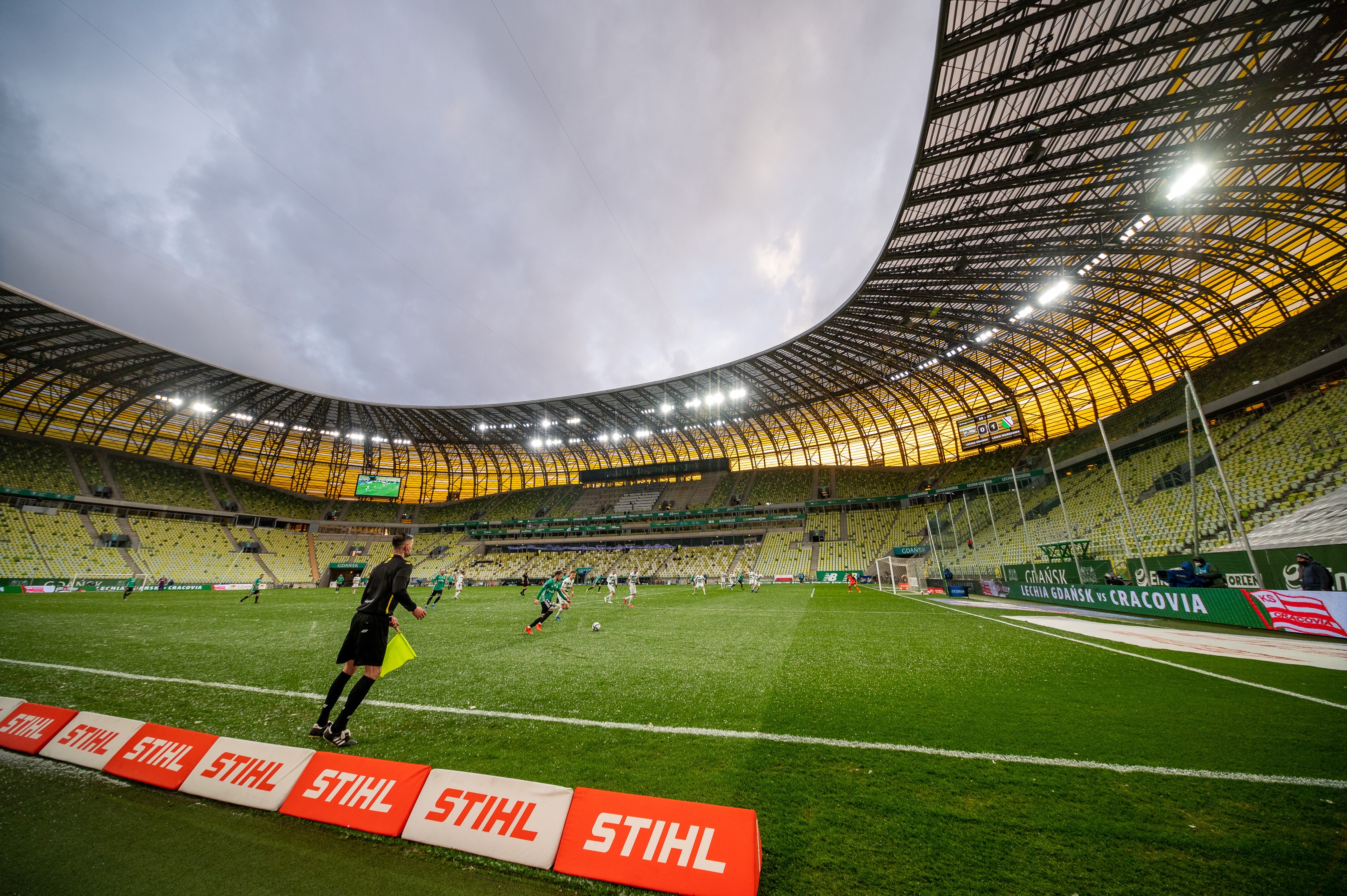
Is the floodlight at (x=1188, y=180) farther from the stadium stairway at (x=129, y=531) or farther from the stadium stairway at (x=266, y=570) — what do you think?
the stadium stairway at (x=129, y=531)

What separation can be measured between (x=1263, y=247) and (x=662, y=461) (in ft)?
162

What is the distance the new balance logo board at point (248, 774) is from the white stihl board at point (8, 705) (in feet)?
9.33

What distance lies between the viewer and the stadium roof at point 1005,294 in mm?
13461

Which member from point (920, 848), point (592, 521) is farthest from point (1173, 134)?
point (592, 521)

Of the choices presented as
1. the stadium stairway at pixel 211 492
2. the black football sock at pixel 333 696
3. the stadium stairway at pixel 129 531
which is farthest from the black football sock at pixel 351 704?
the stadium stairway at pixel 211 492

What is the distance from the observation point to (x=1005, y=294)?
24.9 meters

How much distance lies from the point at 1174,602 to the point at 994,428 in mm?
26812

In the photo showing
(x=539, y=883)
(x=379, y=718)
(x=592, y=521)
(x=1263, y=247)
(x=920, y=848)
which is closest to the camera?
(x=539, y=883)

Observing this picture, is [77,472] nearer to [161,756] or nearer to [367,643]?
[161,756]

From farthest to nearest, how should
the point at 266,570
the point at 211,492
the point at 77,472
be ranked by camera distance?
the point at 211,492
the point at 266,570
the point at 77,472

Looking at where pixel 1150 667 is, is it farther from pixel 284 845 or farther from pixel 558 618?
pixel 558 618

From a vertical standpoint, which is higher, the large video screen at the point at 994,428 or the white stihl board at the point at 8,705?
the large video screen at the point at 994,428

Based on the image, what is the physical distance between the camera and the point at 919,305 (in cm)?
2625

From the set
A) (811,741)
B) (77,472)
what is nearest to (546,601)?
(811,741)
